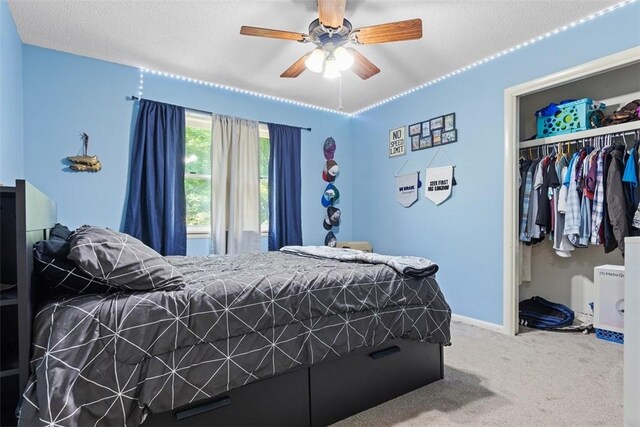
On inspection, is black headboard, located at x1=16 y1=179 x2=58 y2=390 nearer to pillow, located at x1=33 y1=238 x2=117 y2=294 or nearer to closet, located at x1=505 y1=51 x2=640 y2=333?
pillow, located at x1=33 y1=238 x2=117 y2=294

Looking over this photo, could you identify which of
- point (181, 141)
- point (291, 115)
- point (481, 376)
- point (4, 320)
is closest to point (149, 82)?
point (181, 141)

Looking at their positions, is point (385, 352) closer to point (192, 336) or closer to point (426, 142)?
point (192, 336)

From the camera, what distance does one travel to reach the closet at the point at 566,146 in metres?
2.77

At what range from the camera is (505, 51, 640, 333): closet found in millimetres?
2773

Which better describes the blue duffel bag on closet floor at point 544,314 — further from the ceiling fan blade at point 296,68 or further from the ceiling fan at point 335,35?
the ceiling fan blade at point 296,68

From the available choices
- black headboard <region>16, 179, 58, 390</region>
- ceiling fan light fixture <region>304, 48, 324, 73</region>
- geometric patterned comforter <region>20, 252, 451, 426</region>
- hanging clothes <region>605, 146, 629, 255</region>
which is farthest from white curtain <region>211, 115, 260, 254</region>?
hanging clothes <region>605, 146, 629, 255</region>

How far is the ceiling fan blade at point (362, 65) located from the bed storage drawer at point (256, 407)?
7.00ft

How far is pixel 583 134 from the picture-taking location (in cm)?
276

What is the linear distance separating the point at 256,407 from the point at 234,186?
2.64 metres

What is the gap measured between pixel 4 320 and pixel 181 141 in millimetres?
2581

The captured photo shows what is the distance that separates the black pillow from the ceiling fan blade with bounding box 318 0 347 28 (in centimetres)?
179

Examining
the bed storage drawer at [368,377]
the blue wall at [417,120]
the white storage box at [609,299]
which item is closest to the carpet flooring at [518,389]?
the bed storage drawer at [368,377]

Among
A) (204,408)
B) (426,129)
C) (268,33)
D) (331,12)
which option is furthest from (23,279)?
(426,129)

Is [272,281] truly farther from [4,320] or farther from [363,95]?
[363,95]
